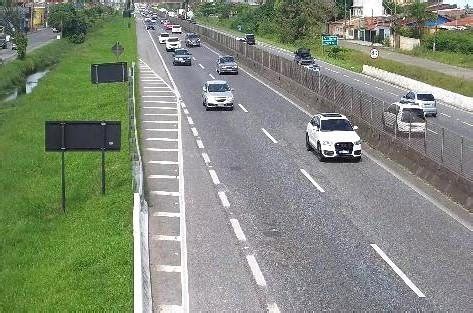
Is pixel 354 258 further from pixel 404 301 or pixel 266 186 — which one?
pixel 266 186

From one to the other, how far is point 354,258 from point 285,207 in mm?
4857

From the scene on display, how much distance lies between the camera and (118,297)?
1484 centimetres

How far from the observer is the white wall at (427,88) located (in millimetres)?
50188

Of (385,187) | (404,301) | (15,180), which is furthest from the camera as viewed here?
(15,180)

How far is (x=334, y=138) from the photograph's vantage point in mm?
28781

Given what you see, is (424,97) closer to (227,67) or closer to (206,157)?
(206,157)

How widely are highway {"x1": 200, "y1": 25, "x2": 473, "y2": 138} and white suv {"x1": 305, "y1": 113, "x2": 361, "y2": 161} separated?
8.93 metres

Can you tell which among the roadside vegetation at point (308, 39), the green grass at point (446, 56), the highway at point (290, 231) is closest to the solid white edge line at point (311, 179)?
the highway at point (290, 231)

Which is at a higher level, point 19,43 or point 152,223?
point 19,43

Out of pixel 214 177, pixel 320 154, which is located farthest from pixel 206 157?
pixel 320 154

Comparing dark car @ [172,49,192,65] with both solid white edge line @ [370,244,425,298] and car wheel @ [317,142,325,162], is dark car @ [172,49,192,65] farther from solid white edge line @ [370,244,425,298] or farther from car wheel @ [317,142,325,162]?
solid white edge line @ [370,244,425,298]

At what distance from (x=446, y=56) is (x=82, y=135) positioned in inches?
2892

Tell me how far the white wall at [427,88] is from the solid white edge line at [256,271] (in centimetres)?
3538

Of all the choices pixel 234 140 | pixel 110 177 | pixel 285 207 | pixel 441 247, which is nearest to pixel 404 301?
pixel 441 247
